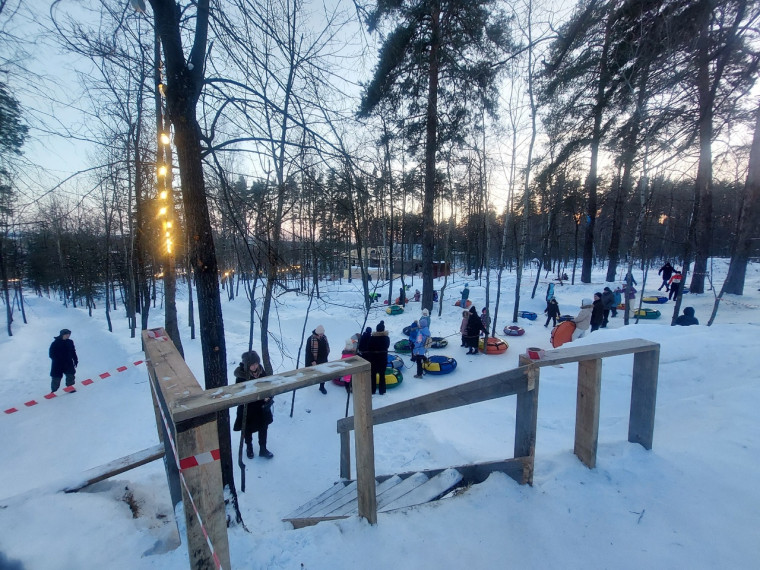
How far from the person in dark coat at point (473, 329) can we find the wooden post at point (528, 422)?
8.21 metres

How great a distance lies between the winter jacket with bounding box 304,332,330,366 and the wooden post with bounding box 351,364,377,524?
564 cm

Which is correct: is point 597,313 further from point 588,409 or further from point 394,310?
point 588,409

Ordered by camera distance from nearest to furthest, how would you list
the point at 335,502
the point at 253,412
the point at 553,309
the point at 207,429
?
the point at 207,429 → the point at 335,502 → the point at 253,412 → the point at 553,309

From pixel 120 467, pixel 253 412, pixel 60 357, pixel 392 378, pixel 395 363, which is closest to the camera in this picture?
pixel 120 467

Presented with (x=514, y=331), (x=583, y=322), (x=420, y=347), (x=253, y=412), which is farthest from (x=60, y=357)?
(x=583, y=322)

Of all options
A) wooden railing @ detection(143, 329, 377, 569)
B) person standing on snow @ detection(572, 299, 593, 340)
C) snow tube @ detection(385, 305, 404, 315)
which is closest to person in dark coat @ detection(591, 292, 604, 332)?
person standing on snow @ detection(572, 299, 593, 340)

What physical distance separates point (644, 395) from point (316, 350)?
20.2 feet

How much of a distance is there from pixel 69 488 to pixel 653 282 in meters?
29.1

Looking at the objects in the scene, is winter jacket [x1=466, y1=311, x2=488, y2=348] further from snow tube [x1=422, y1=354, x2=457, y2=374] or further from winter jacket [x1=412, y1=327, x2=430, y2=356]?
winter jacket [x1=412, y1=327, x2=430, y2=356]

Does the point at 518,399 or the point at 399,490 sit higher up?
the point at 518,399

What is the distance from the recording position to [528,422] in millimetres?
2242

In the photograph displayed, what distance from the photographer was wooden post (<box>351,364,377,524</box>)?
6.11ft

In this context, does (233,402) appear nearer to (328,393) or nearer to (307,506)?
(307,506)

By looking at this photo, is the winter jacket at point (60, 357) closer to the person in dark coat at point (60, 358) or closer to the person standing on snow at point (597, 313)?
the person in dark coat at point (60, 358)
